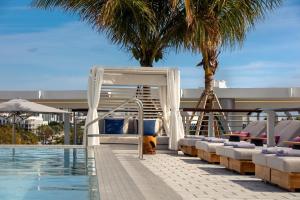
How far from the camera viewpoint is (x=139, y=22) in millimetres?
15828

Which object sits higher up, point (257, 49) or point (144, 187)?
point (257, 49)

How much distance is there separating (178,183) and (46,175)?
214 cm

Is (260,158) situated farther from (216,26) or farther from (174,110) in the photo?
(216,26)

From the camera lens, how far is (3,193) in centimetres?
614

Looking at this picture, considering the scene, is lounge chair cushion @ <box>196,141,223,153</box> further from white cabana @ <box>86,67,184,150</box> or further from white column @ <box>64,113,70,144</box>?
white column @ <box>64,113,70,144</box>

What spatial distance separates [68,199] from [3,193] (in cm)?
86

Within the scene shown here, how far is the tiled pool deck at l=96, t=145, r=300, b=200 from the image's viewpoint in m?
5.27

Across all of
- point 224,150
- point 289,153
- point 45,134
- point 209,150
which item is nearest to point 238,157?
point 224,150

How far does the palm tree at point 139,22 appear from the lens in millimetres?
15617

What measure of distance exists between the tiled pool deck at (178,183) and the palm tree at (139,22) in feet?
23.6

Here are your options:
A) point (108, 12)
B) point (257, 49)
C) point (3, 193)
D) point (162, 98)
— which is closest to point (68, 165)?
point (3, 193)

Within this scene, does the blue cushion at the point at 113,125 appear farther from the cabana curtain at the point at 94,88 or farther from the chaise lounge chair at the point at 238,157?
the chaise lounge chair at the point at 238,157

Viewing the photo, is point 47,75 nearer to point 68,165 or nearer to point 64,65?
point 64,65

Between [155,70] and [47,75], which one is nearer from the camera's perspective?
[155,70]
